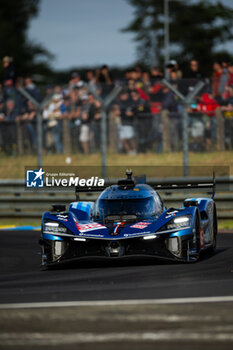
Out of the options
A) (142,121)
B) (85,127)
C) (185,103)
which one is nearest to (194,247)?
(185,103)

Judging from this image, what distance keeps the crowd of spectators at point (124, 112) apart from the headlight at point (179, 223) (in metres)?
6.94

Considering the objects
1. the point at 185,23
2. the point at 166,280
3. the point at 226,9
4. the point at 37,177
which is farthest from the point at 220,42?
the point at 166,280

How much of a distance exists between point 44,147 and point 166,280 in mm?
11364

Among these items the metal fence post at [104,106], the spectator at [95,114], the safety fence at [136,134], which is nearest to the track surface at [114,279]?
the metal fence post at [104,106]

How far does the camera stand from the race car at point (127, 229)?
12594 mm

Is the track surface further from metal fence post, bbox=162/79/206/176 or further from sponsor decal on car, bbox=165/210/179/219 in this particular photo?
metal fence post, bbox=162/79/206/176

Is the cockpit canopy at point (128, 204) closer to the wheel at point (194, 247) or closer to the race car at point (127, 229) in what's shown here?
the race car at point (127, 229)

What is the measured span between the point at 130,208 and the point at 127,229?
0.87 metres

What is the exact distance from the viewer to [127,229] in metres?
12.8

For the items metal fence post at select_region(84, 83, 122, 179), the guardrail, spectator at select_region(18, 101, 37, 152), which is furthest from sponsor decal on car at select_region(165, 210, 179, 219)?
spectator at select_region(18, 101, 37, 152)

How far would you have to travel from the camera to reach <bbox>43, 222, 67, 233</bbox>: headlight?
13008 mm

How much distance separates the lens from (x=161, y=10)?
7719cm

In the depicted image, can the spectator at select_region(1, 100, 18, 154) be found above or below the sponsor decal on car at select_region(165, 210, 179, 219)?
above

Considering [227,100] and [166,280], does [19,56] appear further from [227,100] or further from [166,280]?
[166,280]
